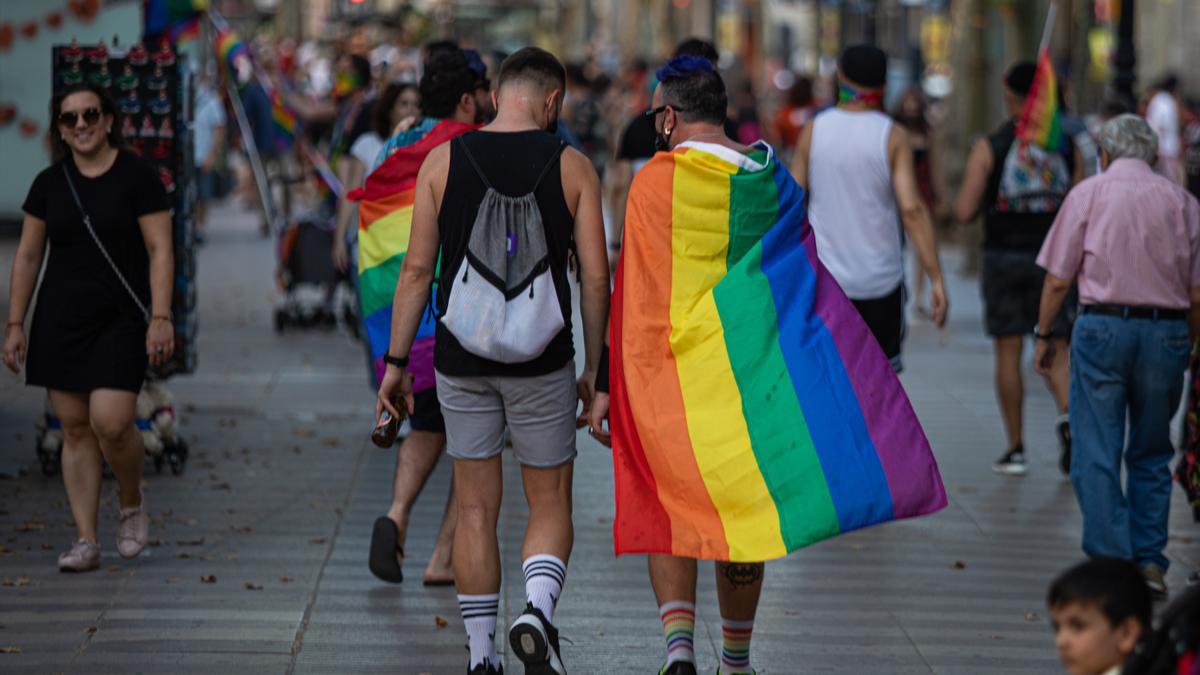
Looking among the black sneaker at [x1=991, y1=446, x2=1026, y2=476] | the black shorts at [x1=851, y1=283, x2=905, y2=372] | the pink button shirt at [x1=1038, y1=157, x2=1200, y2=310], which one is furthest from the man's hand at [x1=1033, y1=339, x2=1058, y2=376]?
the black sneaker at [x1=991, y1=446, x2=1026, y2=476]

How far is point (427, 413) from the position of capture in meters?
7.27

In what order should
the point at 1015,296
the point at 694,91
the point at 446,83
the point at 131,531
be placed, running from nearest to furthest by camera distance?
the point at 694,91 → the point at 446,83 → the point at 131,531 → the point at 1015,296

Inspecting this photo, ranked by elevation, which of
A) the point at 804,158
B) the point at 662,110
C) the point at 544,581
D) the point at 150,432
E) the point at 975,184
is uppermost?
the point at 662,110

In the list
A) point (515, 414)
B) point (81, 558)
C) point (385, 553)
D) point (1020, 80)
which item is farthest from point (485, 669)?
point (1020, 80)

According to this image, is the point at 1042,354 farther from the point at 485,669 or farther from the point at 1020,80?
the point at 485,669

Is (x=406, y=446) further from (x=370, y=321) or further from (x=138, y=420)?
(x=138, y=420)

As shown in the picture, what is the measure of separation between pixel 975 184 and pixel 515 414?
14.8 feet

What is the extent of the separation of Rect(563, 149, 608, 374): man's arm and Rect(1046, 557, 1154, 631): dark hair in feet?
7.28

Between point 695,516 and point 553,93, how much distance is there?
1.32m

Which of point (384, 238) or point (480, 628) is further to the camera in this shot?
point (384, 238)

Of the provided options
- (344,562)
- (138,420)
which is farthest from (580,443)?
(344,562)

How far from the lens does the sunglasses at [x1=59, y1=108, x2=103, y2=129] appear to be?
7.34 meters

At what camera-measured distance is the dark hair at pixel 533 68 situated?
581 cm

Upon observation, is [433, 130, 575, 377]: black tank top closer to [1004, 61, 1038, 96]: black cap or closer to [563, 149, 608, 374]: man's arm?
[563, 149, 608, 374]: man's arm
